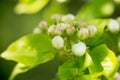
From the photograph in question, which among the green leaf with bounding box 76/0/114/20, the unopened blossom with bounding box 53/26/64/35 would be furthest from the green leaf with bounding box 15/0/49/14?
the unopened blossom with bounding box 53/26/64/35

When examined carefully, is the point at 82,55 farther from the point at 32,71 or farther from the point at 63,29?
the point at 32,71

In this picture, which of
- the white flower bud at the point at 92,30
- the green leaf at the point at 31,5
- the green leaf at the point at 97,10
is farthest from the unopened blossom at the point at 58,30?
the green leaf at the point at 31,5

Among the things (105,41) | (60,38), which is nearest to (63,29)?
(60,38)

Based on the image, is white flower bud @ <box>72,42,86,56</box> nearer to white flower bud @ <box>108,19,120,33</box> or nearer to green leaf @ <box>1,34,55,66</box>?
green leaf @ <box>1,34,55,66</box>

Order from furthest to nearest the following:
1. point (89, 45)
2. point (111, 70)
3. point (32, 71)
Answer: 1. point (32, 71)
2. point (89, 45)
3. point (111, 70)

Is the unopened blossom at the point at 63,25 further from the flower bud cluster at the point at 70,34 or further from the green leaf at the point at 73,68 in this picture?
the green leaf at the point at 73,68
